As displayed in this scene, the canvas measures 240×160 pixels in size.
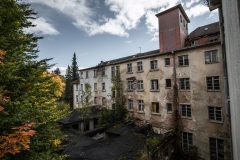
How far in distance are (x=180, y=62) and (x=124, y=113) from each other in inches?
498

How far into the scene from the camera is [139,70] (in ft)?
91.2

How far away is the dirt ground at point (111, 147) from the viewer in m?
19.0

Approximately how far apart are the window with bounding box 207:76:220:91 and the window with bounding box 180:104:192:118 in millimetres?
3435

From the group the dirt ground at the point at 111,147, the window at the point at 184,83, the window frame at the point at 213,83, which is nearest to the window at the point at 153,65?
the window at the point at 184,83

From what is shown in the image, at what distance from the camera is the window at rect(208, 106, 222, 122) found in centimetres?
1902

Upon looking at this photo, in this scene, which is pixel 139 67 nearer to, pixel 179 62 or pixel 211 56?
pixel 179 62

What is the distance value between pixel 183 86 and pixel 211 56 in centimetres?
480

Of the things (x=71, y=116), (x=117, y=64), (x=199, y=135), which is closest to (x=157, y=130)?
(x=199, y=135)

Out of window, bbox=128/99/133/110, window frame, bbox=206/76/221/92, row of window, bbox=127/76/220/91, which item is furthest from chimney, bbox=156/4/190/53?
window, bbox=128/99/133/110

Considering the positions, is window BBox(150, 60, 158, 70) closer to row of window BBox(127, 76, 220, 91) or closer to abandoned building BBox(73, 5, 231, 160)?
abandoned building BBox(73, 5, 231, 160)

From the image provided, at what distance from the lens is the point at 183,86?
22.2 metres

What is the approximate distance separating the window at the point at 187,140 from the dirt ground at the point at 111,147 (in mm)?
5113

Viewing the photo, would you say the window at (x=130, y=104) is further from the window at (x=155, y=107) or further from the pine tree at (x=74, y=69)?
the pine tree at (x=74, y=69)

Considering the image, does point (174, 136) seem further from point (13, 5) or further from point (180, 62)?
point (13, 5)
